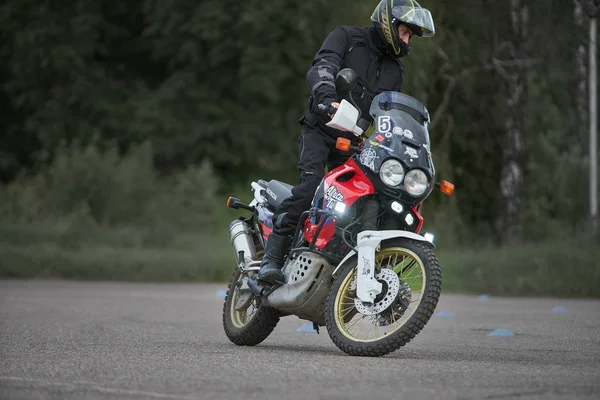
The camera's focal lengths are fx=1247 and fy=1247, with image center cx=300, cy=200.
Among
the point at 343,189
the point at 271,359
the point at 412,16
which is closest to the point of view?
the point at 271,359

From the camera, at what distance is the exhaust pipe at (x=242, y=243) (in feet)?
30.1

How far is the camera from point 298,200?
847 cm

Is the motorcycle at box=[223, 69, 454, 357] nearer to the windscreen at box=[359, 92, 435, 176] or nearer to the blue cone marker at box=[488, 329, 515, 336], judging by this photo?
the windscreen at box=[359, 92, 435, 176]

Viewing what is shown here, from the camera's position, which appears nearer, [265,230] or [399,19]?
[399,19]

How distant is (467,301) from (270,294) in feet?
23.7

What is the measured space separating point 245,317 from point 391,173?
2.04 m

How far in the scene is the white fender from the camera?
765cm

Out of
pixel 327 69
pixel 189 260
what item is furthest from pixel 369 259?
pixel 189 260

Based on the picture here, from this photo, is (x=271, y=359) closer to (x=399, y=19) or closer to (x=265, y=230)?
(x=265, y=230)

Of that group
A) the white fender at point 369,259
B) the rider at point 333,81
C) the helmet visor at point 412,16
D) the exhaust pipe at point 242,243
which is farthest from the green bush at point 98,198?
the white fender at point 369,259

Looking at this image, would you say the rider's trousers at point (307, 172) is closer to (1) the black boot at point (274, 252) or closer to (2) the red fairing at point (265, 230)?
(1) the black boot at point (274, 252)

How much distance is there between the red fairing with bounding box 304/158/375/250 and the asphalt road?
786 millimetres

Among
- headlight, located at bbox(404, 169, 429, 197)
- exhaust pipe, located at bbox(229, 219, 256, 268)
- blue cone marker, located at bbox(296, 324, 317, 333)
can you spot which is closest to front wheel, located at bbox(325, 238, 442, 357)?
headlight, located at bbox(404, 169, 429, 197)

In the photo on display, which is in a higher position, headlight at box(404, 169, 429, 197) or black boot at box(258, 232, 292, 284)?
headlight at box(404, 169, 429, 197)
